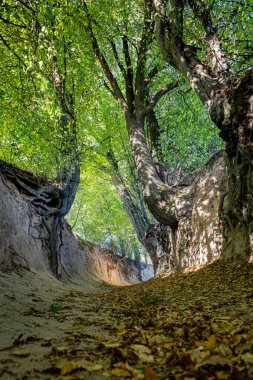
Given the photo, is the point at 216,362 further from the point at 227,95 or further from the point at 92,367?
the point at 227,95

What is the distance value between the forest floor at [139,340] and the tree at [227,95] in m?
2.01

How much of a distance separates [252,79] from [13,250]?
7.43 m

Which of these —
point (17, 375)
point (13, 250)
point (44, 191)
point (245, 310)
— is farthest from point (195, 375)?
point (44, 191)

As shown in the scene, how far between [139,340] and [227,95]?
5327 millimetres

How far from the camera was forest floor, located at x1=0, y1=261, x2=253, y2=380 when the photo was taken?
166 cm

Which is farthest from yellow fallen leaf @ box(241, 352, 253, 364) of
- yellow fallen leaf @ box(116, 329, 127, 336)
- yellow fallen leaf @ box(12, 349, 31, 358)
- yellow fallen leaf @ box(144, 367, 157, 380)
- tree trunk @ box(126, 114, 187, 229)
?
tree trunk @ box(126, 114, 187, 229)

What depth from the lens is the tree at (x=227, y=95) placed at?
5.77 m

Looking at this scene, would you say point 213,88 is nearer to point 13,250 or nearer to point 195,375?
point 195,375

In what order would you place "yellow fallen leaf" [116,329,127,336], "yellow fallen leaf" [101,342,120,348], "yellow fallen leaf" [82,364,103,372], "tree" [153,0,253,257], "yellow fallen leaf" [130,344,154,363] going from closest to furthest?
"yellow fallen leaf" [82,364,103,372]
"yellow fallen leaf" [130,344,154,363]
"yellow fallen leaf" [101,342,120,348]
"yellow fallen leaf" [116,329,127,336]
"tree" [153,0,253,257]

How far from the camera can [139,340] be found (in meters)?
2.38

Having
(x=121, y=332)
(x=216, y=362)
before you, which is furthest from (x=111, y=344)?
(x=216, y=362)

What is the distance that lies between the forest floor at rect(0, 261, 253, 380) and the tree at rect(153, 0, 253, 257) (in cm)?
201

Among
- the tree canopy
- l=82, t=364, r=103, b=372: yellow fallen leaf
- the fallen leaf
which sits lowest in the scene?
l=82, t=364, r=103, b=372: yellow fallen leaf

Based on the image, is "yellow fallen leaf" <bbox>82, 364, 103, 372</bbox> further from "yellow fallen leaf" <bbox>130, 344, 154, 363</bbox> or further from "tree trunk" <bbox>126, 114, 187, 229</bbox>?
"tree trunk" <bbox>126, 114, 187, 229</bbox>
